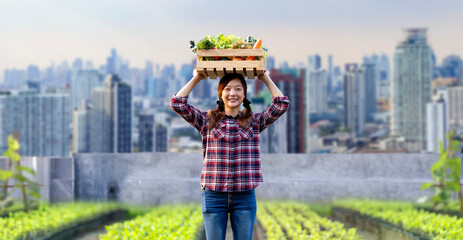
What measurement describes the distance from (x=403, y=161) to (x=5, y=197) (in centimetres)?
431

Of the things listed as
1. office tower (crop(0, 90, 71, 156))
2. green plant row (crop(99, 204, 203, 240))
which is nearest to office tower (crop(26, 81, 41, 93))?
office tower (crop(0, 90, 71, 156))

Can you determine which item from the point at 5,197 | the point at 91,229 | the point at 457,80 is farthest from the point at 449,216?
the point at 457,80

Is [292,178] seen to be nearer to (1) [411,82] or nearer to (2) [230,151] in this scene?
(2) [230,151]

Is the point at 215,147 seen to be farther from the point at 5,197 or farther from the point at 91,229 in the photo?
the point at 5,197

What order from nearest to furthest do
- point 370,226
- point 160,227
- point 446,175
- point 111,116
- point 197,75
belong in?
point 197,75, point 160,227, point 370,226, point 446,175, point 111,116

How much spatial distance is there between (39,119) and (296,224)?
773 inches

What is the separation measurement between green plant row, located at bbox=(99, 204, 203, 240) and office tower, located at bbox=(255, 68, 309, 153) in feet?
44.6

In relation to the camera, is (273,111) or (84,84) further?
(84,84)

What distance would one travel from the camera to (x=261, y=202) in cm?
532

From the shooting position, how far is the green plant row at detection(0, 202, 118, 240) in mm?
3930

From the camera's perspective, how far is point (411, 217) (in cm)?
443

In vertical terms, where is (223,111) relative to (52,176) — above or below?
above

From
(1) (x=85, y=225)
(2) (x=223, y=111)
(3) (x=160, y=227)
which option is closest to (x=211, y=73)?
(2) (x=223, y=111)

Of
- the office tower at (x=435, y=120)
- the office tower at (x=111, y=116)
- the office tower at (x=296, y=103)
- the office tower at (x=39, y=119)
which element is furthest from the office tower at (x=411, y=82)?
the office tower at (x=39, y=119)
